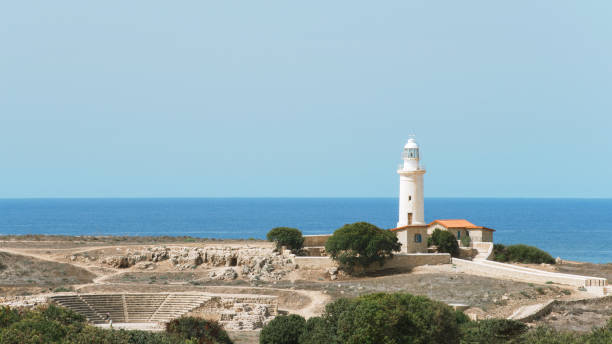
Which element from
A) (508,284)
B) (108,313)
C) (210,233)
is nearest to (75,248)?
(108,313)

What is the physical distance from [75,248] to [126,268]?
23.6ft

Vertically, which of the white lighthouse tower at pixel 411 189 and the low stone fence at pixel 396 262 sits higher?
the white lighthouse tower at pixel 411 189

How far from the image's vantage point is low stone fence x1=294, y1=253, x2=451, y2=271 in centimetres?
5112

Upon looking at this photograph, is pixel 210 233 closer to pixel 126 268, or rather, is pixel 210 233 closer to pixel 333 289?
pixel 126 268

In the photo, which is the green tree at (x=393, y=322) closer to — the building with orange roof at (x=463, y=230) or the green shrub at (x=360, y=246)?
the green shrub at (x=360, y=246)

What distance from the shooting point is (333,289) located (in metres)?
45.6

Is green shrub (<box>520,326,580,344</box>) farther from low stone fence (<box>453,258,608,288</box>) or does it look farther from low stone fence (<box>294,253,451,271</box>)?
low stone fence (<box>294,253,451,271</box>)

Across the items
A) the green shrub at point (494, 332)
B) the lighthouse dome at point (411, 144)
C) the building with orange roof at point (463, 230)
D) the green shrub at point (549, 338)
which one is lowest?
the green shrub at point (494, 332)

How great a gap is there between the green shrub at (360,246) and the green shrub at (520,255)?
473 inches

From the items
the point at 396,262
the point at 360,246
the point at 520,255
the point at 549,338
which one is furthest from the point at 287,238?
the point at 549,338

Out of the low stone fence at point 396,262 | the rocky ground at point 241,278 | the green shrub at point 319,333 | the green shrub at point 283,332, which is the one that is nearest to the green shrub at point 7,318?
the green shrub at point 283,332

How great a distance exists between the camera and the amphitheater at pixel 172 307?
1542 inches

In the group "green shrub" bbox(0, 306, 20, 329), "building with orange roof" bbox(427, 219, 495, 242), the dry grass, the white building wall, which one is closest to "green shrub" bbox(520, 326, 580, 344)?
"green shrub" bbox(0, 306, 20, 329)

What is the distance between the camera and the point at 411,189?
56.8 m
